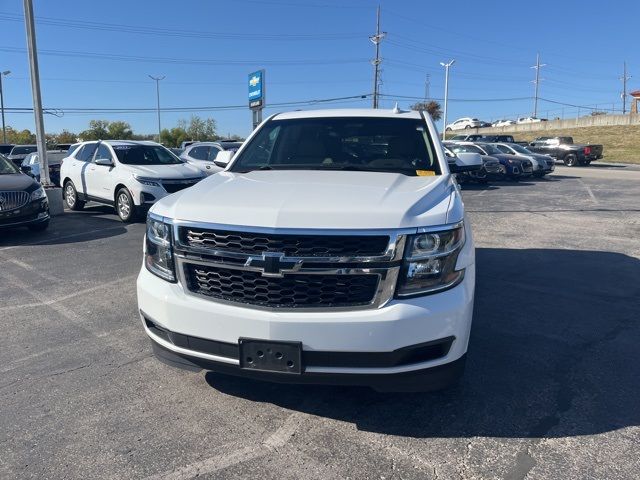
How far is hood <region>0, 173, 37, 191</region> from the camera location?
902 centimetres

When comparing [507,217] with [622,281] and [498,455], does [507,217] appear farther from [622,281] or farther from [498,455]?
[498,455]

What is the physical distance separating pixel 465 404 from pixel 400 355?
0.92 meters

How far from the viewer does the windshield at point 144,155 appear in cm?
1201

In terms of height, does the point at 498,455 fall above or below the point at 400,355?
below

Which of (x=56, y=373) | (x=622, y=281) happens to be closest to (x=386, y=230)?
(x=56, y=373)

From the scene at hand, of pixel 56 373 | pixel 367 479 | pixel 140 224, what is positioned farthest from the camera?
pixel 140 224

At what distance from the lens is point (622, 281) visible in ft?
21.6

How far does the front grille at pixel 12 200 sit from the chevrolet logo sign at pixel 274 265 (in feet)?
25.4

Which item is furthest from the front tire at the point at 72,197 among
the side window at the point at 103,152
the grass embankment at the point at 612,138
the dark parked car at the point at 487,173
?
the grass embankment at the point at 612,138

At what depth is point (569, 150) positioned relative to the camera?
32.3 metres

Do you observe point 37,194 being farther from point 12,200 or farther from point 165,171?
point 165,171

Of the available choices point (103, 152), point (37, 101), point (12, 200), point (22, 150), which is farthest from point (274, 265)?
point (22, 150)

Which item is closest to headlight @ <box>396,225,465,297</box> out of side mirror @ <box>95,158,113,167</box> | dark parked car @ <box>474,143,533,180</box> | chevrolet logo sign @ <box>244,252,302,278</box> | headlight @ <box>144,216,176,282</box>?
chevrolet logo sign @ <box>244,252,302,278</box>

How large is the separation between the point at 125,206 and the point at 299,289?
930cm
